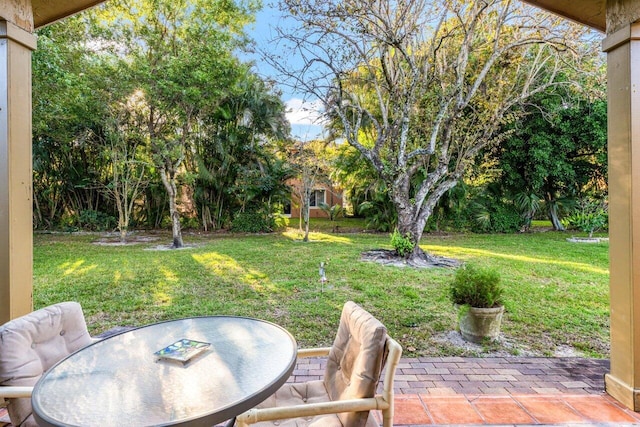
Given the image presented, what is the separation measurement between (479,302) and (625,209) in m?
1.39

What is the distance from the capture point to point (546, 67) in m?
7.85

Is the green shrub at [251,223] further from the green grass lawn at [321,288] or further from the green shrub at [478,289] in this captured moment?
the green shrub at [478,289]

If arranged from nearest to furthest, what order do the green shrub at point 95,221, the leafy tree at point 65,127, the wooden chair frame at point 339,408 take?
the wooden chair frame at point 339,408 < the leafy tree at point 65,127 < the green shrub at point 95,221

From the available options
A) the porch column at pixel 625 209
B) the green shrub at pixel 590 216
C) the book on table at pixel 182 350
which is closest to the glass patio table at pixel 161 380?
the book on table at pixel 182 350

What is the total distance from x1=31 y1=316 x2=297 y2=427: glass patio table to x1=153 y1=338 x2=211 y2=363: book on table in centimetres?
2

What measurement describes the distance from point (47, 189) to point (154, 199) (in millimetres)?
3086

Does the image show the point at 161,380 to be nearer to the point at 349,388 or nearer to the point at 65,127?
the point at 349,388

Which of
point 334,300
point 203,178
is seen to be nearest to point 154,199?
point 203,178

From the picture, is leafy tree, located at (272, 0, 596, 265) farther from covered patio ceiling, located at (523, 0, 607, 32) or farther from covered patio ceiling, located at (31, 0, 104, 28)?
covered patio ceiling, located at (31, 0, 104, 28)

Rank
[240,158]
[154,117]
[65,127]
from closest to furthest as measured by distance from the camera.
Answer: [154,117]
[65,127]
[240,158]

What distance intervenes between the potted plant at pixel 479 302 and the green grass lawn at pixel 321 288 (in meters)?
0.24

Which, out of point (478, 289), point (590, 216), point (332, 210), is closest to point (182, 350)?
point (478, 289)

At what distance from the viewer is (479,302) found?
307 centimetres

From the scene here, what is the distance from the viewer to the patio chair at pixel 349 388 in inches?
50.4
